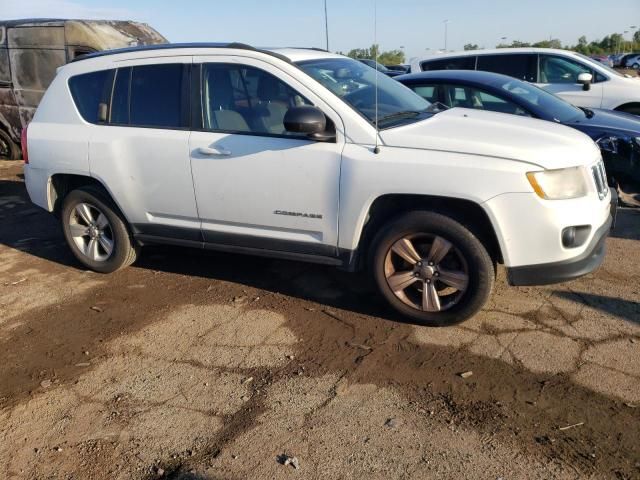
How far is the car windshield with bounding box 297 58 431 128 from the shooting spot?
13.5ft

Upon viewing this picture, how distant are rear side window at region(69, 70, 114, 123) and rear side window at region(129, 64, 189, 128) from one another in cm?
27

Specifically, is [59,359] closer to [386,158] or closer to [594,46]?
[386,158]

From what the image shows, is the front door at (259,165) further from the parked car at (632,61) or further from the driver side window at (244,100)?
the parked car at (632,61)

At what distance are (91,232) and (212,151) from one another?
1646mm

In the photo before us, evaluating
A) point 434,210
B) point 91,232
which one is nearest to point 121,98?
point 91,232

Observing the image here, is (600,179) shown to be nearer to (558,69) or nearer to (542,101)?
(542,101)

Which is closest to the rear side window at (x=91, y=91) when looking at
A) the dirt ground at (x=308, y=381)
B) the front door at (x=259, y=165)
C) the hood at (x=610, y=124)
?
the front door at (x=259, y=165)

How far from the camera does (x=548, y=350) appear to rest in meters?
3.62

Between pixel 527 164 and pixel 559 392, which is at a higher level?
pixel 527 164

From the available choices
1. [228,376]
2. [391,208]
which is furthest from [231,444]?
[391,208]

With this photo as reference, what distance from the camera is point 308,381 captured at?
3.45 meters

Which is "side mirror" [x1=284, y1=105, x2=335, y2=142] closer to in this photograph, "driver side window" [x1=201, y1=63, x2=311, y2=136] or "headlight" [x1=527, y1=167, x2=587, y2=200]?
"driver side window" [x1=201, y1=63, x2=311, y2=136]

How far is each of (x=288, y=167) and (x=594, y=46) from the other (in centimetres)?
7285

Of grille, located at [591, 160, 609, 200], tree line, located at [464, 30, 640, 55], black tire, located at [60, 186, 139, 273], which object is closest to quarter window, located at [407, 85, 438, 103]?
grille, located at [591, 160, 609, 200]
